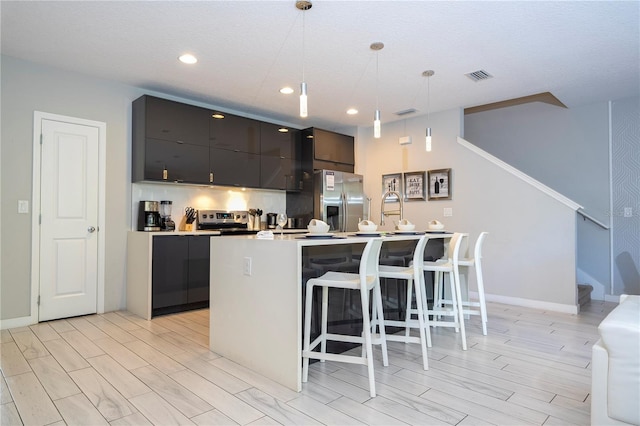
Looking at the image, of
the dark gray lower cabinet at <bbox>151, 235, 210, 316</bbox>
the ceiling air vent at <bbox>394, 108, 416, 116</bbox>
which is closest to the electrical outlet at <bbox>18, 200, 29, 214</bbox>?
the dark gray lower cabinet at <bbox>151, 235, 210, 316</bbox>

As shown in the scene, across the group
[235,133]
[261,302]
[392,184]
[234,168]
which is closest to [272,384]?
[261,302]

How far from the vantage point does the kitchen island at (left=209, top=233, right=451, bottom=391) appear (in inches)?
87.1

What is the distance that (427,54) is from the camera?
11.2 feet

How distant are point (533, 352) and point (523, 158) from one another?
3.68m

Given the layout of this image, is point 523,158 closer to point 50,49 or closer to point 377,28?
point 377,28

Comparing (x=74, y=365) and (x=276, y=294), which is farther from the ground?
(x=276, y=294)

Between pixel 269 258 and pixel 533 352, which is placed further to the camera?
pixel 533 352

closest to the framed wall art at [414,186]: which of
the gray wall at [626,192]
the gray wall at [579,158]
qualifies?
the gray wall at [579,158]

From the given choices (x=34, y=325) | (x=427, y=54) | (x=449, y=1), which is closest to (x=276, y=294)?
(x=449, y=1)

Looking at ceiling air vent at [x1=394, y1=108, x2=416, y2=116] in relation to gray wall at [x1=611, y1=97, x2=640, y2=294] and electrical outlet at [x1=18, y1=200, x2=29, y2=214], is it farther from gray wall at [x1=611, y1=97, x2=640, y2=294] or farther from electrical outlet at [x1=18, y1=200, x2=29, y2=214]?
electrical outlet at [x1=18, y1=200, x2=29, y2=214]

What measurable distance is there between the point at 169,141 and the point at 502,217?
4.20 meters

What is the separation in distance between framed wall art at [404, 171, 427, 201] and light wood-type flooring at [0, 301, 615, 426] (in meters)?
2.58

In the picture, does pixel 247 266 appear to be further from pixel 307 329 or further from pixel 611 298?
pixel 611 298

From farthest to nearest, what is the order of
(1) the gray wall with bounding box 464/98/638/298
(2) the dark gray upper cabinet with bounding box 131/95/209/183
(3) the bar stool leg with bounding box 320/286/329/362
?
(1) the gray wall with bounding box 464/98/638/298
(2) the dark gray upper cabinet with bounding box 131/95/209/183
(3) the bar stool leg with bounding box 320/286/329/362
